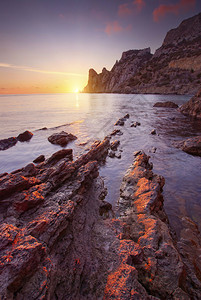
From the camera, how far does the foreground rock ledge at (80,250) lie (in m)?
2.71

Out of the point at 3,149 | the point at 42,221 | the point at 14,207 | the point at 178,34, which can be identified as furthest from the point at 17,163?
the point at 178,34

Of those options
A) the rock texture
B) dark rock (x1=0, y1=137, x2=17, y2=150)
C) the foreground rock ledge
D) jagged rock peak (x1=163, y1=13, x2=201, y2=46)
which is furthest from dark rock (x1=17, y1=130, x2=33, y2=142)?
jagged rock peak (x1=163, y1=13, x2=201, y2=46)

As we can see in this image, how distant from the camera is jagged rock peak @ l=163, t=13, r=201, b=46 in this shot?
146 meters

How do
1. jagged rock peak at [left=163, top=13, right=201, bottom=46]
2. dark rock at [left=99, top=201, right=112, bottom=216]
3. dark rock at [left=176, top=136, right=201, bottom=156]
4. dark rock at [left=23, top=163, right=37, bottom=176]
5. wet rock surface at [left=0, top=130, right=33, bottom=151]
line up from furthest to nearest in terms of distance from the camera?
jagged rock peak at [left=163, top=13, right=201, bottom=46] < wet rock surface at [left=0, top=130, right=33, bottom=151] < dark rock at [left=176, top=136, right=201, bottom=156] < dark rock at [left=23, top=163, right=37, bottom=176] < dark rock at [left=99, top=201, right=112, bottom=216]

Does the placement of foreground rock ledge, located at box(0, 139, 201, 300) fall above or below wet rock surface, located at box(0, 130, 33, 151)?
above

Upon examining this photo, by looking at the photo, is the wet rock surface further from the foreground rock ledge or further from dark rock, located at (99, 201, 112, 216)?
dark rock, located at (99, 201, 112, 216)

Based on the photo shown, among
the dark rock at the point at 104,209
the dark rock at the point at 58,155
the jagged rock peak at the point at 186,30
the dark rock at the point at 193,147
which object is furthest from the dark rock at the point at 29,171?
the jagged rock peak at the point at 186,30

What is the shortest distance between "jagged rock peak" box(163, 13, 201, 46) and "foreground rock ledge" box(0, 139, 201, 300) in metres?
201

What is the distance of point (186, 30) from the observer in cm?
16238

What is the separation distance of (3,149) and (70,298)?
53.7 feet

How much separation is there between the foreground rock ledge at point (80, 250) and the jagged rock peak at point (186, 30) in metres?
201

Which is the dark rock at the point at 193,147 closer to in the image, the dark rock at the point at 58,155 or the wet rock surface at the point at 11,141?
the dark rock at the point at 58,155

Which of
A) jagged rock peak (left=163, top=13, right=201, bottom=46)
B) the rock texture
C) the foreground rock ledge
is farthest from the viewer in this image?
jagged rock peak (left=163, top=13, right=201, bottom=46)

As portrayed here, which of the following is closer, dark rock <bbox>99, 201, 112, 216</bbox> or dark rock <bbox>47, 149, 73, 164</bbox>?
dark rock <bbox>99, 201, 112, 216</bbox>
